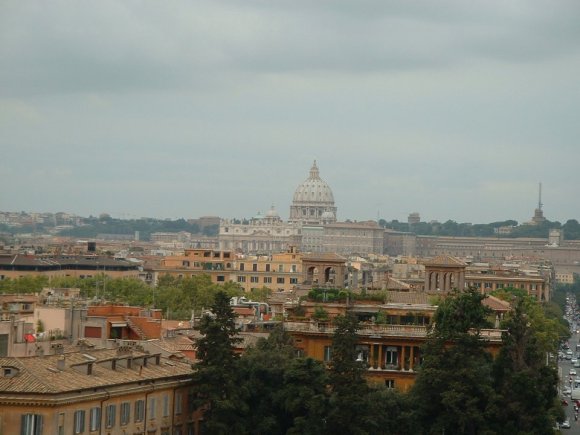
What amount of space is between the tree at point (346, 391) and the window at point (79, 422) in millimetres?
7038

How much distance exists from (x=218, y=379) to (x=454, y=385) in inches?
232

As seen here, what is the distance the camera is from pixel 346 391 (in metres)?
47.8

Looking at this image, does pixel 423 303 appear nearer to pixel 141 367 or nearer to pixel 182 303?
pixel 141 367

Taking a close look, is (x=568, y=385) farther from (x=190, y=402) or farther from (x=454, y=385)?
(x=190, y=402)

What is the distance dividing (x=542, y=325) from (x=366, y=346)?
38175 mm

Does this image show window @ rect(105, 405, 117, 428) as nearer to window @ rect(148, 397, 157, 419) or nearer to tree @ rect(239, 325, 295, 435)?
window @ rect(148, 397, 157, 419)

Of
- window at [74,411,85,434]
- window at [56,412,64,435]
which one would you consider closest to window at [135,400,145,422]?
window at [74,411,85,434]

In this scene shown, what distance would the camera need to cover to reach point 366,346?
55.2 meters

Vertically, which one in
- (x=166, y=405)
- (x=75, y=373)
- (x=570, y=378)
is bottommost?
(x=570, y=378)

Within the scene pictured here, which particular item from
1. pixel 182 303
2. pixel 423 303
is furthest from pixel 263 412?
pixel 182 303

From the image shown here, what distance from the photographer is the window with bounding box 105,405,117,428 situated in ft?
145

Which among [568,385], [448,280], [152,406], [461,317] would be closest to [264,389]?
[152,406]

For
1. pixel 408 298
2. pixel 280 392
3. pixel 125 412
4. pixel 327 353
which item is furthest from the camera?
pixel 408 298

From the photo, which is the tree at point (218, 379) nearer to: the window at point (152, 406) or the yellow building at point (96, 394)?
the yellow building at point (96, 394)
